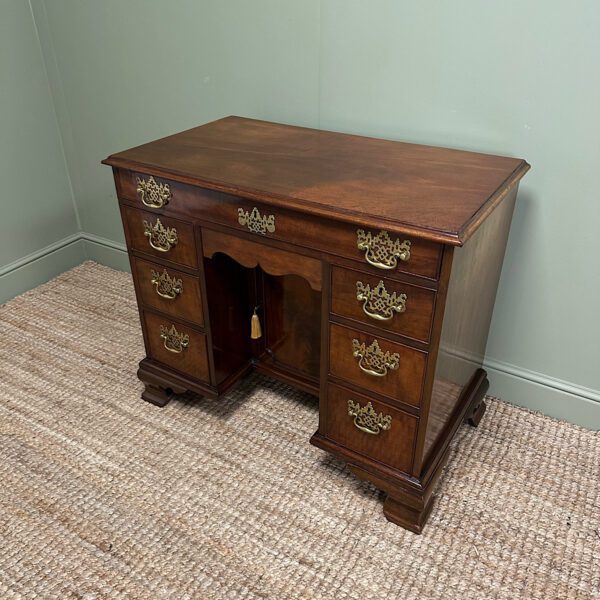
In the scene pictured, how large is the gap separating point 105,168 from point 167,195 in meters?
0.89

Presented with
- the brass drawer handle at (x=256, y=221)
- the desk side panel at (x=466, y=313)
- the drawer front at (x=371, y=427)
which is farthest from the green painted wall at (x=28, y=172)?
the desk side panel at (x=466, y=313)

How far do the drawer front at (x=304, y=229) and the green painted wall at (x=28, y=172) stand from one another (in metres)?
0.85

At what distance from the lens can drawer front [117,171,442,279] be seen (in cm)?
91

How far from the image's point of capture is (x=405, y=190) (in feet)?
3.33

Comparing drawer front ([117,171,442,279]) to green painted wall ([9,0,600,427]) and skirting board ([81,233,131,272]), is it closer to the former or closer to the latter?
green painted wall ([9,0,600,427])

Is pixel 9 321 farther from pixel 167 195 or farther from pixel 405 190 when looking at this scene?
pixel 405 190

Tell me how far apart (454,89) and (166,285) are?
2.49ft

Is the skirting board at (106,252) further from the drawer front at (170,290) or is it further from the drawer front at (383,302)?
the drawer front at (383,302)

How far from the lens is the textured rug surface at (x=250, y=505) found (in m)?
1.07

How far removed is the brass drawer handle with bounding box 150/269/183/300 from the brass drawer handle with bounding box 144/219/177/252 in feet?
0.20

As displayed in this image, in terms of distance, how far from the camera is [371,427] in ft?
3.70

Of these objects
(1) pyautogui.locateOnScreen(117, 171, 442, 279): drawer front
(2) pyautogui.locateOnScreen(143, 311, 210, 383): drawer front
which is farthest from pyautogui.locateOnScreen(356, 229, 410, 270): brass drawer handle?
(2) pyautogui.locateOnScreen(143, 311, 210, 383): drawer front

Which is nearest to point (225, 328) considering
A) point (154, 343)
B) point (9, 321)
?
point (154, 343)

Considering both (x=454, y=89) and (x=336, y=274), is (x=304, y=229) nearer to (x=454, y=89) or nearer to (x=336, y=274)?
(x=336, y=274)
